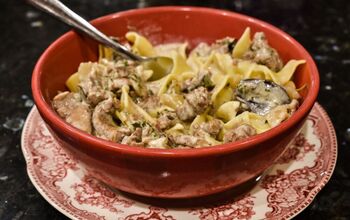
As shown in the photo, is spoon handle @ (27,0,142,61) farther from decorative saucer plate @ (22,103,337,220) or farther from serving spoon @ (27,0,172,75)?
decorative saucer plate @ (22,103,337,220)

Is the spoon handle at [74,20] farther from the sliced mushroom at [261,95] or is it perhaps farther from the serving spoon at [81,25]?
the sliced mushroom at [261,95]

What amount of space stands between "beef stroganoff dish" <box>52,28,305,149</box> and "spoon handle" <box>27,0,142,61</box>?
70 mm

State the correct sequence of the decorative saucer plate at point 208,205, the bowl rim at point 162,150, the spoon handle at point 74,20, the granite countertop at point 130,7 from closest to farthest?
the bowl rim at point 162,150, the decorative saucer plate at point 208,205, the granite countertop at point 130,7, the spoon handle at point 74,20

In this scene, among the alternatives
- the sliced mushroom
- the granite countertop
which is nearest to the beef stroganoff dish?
the sliced mushroom

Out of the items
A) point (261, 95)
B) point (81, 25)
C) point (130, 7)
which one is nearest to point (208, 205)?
point (261, 95)

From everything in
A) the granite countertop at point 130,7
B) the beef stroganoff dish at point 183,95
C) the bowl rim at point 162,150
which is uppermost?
the bowl rim at point 162,150

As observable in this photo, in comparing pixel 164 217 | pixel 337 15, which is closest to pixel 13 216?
pixel 164 217

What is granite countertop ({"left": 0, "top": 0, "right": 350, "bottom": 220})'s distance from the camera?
1631mm

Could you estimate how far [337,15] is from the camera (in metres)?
2.92

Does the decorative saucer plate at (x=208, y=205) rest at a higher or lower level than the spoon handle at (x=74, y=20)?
lower

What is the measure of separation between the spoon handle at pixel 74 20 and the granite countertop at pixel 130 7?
479 mm

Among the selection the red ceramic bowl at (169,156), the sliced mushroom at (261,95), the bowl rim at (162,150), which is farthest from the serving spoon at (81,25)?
the sliced mushroom at (261,95)

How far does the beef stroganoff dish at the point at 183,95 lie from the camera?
156 cm

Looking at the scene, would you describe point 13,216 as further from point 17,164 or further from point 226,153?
point 226,153
